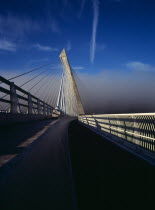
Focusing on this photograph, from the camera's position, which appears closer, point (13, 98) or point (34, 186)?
point (34, 186)

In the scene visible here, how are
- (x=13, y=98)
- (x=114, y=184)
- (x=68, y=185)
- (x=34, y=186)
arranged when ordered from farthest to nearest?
1. (x=13, y=98)
2. (x=114, y=184)
3. (x=68, y=185)
4. (x=34, y=186)

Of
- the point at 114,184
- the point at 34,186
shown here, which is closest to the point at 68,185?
the point at 34,186

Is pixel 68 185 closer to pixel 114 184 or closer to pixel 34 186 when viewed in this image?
pixel 34 186

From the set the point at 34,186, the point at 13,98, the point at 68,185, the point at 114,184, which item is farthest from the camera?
the point at 13,98

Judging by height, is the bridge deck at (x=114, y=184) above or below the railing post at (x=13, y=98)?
below

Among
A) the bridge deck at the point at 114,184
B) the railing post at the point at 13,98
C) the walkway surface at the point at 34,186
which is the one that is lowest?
the bridge deck at the point at 114,184

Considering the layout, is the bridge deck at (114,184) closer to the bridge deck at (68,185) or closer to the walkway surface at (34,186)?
the bridge deck at (68,185)

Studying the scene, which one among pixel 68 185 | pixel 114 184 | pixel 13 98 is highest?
pixel 13 98

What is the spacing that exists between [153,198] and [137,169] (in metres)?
1.25

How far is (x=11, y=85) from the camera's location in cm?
797

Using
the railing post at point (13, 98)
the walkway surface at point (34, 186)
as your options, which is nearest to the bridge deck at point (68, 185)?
the walkway surface at point (34, 186)

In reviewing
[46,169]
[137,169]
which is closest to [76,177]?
[46,169]

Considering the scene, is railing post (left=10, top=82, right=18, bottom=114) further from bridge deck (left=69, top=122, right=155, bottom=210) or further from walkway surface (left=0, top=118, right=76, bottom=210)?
walkway surface (left=0, top=118, right=76, bottom=210)

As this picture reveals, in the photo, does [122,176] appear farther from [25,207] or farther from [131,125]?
[131,125]
